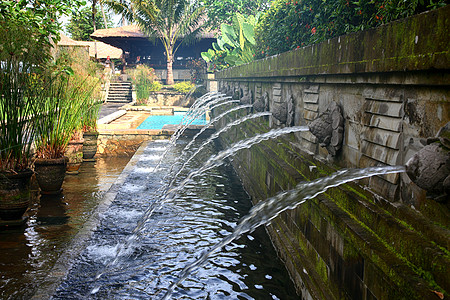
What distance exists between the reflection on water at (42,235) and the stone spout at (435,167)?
319cm

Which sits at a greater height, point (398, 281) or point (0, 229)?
point (398, 281)

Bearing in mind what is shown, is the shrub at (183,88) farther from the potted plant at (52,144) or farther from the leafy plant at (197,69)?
the potted plant at (52,144)

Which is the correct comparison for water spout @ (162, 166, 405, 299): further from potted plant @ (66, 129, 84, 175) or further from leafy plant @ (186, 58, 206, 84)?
leafy plant @ (186, 58, 206, 84)

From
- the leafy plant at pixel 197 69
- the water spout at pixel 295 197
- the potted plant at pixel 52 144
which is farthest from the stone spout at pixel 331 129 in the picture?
the leafy plant at pixel 197 69

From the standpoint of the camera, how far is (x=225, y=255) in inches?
188

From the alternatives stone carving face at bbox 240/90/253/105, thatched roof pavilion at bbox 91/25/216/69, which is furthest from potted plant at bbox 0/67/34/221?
thatched roof pavilion at bbox 91/25/216/69

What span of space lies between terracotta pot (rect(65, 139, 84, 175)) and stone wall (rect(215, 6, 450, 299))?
18.8 ft

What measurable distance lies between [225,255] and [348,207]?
2.02 m

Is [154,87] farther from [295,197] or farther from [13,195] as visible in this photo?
[295,197]

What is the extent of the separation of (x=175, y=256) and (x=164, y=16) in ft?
90.3

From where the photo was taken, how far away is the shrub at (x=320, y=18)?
398 cm

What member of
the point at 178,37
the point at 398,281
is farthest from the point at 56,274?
the point at 178,37

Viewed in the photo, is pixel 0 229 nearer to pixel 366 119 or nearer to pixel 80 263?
pixel 80 263

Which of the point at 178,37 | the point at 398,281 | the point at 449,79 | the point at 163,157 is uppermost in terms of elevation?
the point at 178,37
